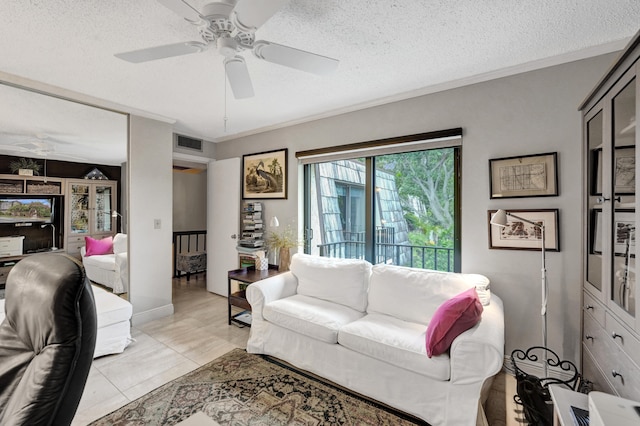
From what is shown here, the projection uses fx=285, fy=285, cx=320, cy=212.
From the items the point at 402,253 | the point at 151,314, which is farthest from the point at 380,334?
the point at 151,314

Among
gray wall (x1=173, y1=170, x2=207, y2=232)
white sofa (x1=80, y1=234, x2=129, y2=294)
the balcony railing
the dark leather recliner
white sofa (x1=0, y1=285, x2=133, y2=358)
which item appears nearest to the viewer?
the dark leather recliner

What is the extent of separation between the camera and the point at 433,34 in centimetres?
189

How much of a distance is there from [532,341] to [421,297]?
956mm

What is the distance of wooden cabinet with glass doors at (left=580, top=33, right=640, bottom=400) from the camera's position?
4.17 ft

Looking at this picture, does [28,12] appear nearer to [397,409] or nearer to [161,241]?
[161,241]

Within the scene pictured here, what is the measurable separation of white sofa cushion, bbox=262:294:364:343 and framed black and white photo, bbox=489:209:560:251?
1344 mm

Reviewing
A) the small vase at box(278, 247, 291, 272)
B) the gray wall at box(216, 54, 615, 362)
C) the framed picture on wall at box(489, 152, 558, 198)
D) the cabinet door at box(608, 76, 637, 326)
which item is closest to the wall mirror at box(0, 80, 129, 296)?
the small vase at box(278, 247, 291, 272)

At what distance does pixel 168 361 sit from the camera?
2.53 meters

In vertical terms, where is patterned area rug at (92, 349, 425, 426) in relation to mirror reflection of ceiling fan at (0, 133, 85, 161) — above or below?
below

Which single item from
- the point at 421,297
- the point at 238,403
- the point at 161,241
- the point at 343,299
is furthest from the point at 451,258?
the point at 161,241

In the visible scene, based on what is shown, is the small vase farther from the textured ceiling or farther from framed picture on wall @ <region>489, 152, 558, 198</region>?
framed picture on wall @ <region>489, 152, 558, 198</region>

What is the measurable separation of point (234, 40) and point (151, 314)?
3298mm

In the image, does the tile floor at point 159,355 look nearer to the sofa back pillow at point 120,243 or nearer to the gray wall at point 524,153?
the sofa back pillow at point 120,243

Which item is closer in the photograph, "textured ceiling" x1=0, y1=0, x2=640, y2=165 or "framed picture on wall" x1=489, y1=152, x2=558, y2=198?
"textured ceiling" x1=0, y1=0, x2=640, y2=165
